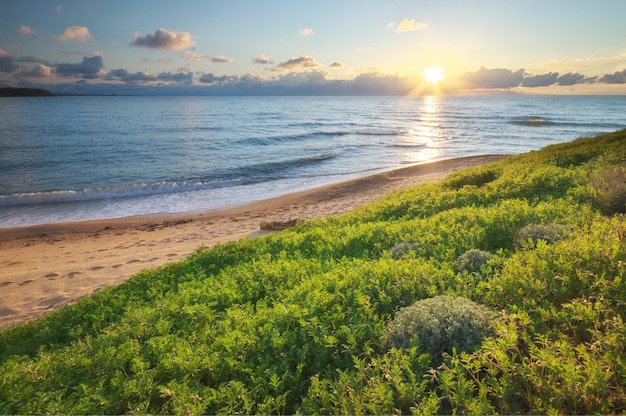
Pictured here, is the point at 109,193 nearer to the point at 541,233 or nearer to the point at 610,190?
the point at 541,233

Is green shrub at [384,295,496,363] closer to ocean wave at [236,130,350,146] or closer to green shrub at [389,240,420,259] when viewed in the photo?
green shrub at [389,240,420,259]

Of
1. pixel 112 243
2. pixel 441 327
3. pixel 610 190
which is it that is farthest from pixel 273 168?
pixel 441 327

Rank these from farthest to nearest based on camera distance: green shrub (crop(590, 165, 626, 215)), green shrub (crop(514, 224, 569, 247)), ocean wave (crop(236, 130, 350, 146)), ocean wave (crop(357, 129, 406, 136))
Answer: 1. ocean wave (crop(357, 129, 406, 136))
2. ocean wave (crop(236, 130, 350, 146))
3. green shrub (crop(590, 165, 626, 215))
4. green shrub (crop(514, 224, 569, 247))

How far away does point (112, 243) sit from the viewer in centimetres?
1605

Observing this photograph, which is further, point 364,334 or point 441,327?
point 364,334

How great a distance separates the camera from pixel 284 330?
4684 mm

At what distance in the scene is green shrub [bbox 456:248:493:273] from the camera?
5.85 m

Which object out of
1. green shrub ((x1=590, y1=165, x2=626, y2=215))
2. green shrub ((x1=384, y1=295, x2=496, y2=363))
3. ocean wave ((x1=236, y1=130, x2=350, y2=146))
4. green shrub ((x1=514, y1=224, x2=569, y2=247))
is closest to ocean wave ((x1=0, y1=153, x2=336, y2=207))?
ocean wave ((x1=236, y1=130, x2=350, y2=146))

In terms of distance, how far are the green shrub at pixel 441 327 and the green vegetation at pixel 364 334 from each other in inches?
0.9

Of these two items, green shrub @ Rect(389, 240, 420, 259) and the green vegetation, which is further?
green shrub @ Rect(389, 240, 420, 259)

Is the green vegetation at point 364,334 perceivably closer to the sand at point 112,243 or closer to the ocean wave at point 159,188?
the sand at point 112,243

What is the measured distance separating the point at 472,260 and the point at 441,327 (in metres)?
2.30

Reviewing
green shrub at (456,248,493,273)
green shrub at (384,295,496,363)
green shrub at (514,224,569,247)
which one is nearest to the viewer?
green shrub at (384,295,496,363)

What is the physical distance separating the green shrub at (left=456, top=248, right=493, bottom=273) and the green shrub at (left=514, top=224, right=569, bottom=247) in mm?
718
